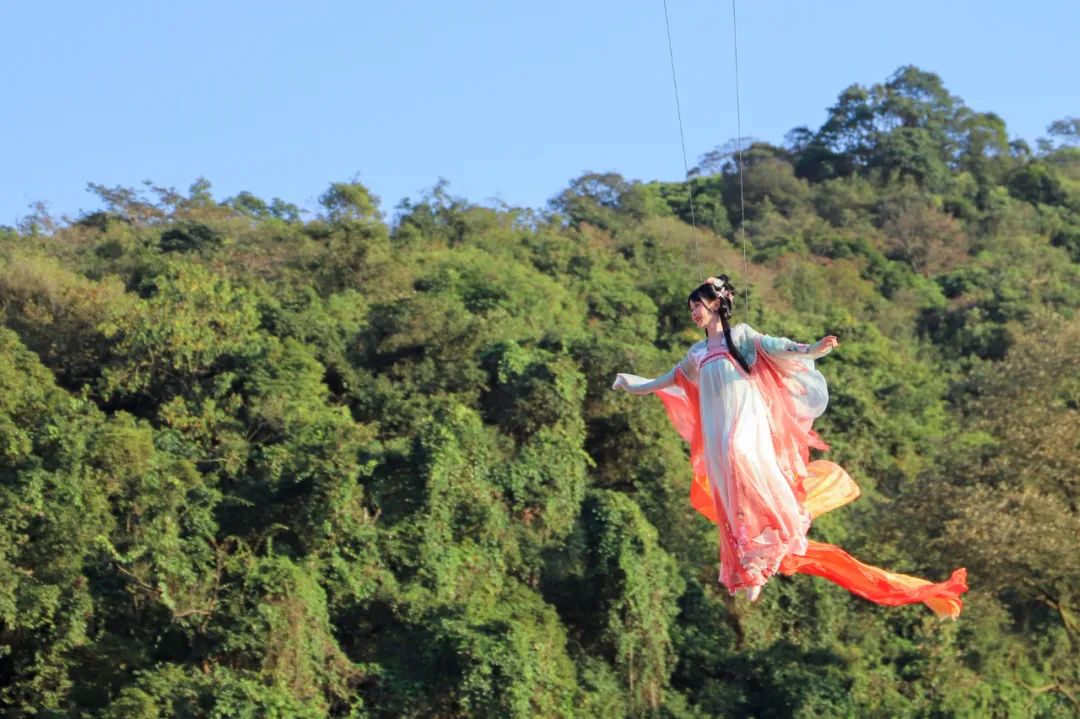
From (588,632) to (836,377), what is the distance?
24.9 ft

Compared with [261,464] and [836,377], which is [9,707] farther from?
[836,377]

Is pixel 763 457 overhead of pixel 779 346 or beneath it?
beneath

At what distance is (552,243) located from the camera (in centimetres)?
2838

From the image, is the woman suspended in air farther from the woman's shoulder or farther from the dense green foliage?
the dense green foliage

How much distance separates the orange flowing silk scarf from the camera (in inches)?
298

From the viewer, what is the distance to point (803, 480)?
7.85 metres

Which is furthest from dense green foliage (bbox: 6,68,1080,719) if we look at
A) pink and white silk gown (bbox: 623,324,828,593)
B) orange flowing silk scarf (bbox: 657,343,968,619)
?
pink and white silk gown (bbox: 623,324,828,593)

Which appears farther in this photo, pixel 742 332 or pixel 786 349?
pixel 742 332

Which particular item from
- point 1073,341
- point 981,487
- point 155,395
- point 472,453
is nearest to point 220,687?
point 472,453

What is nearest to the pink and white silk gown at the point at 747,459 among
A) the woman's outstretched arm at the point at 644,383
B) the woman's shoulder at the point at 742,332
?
the woman's shoulder at the point at 742,332

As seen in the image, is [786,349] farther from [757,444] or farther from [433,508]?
[433,508]

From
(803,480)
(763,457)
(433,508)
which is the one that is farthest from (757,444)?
(433,508)

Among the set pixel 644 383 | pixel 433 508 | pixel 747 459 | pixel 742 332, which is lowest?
pixel 747 459

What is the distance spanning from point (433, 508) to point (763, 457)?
31.9ft
